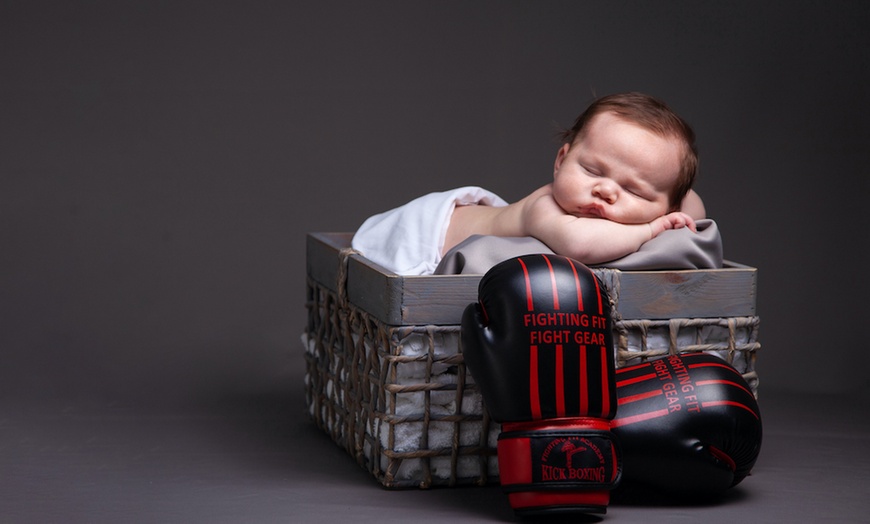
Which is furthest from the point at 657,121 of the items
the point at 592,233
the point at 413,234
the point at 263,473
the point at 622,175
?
the point at 263,473

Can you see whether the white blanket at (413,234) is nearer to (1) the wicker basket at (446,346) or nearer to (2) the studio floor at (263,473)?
(1) the wicker basket at (446,346)

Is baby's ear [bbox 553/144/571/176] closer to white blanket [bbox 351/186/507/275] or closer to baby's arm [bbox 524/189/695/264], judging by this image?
baby's arm [bbox 524/189/695/264]

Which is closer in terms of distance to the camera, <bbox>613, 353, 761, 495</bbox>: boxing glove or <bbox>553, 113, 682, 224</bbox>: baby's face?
<bbox>613, 353, 761, 495</bbox>: boxing glove

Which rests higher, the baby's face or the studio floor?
the baby's face

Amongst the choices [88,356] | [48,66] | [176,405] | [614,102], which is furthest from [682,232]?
[48,66]

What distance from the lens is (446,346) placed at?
7.05 feet

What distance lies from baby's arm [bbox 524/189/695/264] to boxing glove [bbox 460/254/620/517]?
23 cm

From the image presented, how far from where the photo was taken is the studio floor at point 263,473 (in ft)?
6.70

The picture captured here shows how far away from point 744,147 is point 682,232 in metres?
1.11

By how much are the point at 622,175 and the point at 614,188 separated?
0.03m

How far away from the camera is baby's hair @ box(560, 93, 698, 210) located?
7.58 ft

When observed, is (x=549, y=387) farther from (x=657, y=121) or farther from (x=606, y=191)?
(x=657, y=121)

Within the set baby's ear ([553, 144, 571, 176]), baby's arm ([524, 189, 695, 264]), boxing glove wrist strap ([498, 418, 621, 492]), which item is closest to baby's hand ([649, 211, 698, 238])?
baby's arm ([524, 189, 695, 264])

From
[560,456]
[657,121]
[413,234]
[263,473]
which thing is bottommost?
[263,473]
